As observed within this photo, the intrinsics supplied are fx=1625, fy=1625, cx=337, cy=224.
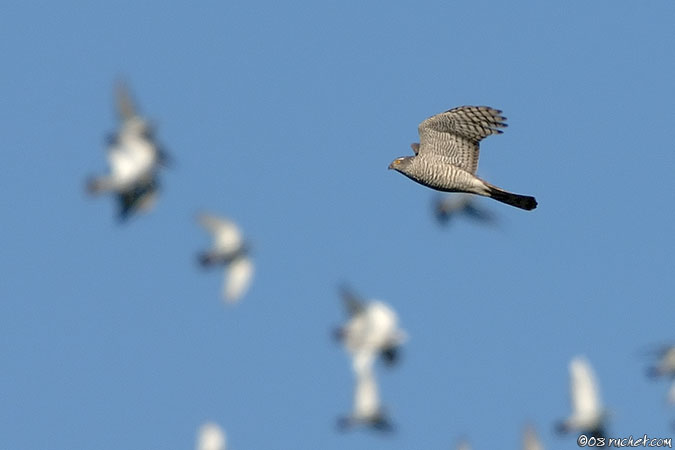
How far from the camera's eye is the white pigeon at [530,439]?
21.0 m

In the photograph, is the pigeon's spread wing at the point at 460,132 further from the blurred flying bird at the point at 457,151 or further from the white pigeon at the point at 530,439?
the white pigeon at the point at 530,439

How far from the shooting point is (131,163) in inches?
902

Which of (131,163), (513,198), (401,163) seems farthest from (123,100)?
(513,198)

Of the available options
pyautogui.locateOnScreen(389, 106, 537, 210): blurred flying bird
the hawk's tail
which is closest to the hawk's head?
pyautogui.locateOnScreen(389, 106, 537, 210): blurred flying bird

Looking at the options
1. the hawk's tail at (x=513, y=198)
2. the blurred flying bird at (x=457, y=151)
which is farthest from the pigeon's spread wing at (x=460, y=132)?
the hawk's tail at (x=513, y=198)

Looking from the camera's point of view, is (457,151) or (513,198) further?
(457,151)

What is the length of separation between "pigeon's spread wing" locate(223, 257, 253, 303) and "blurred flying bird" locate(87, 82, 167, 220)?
1.63 meters

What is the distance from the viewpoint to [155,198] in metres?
23.0

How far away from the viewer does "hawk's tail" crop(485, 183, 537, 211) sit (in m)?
22.4

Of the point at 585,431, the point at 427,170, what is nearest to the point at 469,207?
the point at 427,170

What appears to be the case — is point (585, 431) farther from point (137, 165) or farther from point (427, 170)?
point (137, 165)

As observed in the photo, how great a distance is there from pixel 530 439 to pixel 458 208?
22.9ft

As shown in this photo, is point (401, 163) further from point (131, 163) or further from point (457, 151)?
point (131, 163)

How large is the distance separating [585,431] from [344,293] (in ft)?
12.5
